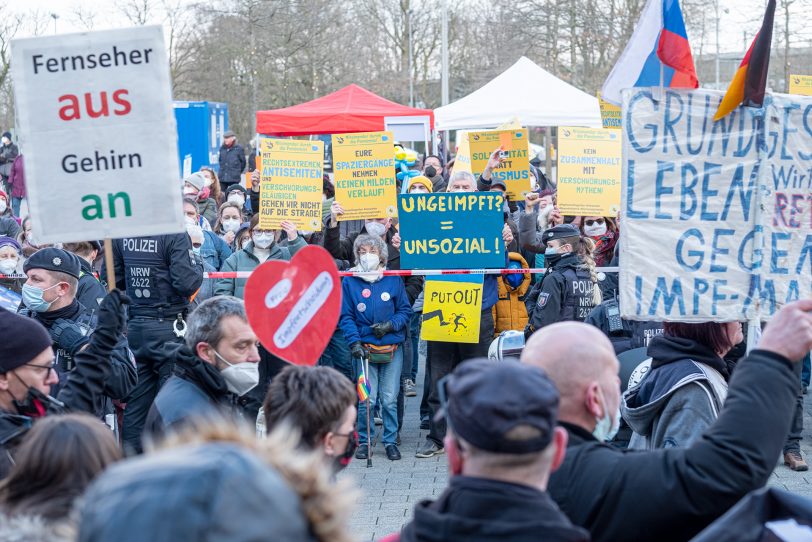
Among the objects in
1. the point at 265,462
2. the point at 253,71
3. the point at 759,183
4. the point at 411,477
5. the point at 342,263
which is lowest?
the point at 411,477

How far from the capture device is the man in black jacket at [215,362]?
4031mm

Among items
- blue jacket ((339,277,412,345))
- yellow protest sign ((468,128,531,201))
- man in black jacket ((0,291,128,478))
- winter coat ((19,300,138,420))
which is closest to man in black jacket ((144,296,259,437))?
man in black jacket ((0,291,128,478))

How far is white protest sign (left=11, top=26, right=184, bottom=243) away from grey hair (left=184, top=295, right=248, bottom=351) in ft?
1.56

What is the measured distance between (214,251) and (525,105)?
9.64 metres

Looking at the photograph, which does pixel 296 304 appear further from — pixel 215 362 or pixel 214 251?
pixel 214 251

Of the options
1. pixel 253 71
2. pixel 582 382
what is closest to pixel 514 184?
pixel 582 382

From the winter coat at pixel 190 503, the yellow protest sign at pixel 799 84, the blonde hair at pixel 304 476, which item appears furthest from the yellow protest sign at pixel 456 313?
the winter coat at pixel 190 503

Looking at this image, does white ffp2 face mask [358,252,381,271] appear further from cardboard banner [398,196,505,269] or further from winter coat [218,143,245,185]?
winter coat [218,143,245,185]

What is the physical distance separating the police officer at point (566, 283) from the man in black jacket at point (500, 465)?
5725 mm

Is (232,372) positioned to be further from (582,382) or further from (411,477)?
(411,477)

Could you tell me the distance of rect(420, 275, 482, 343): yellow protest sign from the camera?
846cm

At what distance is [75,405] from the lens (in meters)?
3.91

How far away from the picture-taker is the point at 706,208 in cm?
385

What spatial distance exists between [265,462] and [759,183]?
2.85 meters
